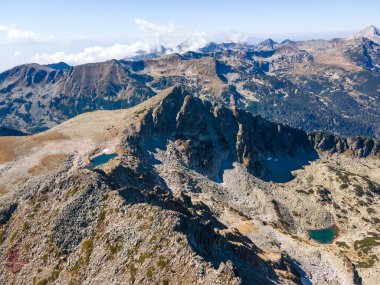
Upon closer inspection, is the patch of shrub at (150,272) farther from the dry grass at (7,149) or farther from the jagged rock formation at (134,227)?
the dry grass at (7,149)

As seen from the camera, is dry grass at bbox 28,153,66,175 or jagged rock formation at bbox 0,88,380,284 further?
dry grass at bbox 28,153,66,175

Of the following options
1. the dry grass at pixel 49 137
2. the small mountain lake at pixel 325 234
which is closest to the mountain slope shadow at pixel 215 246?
the small mountain lake at pixel 325 234

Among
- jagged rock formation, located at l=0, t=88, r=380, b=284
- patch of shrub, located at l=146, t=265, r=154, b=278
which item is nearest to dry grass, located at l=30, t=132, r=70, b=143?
jagged rock formation, located at l=0, t=88, r=380, b=284

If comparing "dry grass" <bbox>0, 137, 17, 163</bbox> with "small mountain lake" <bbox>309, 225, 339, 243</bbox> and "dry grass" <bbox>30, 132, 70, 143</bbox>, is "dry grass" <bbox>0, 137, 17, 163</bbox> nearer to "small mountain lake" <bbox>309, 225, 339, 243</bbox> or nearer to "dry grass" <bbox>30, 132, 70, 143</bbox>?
"dry grass" <bbox>30, 132, 70, 143</bbox>

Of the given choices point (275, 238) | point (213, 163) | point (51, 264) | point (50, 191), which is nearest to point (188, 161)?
point (213, 163)

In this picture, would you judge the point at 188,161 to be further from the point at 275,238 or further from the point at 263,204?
the point at 275,238
